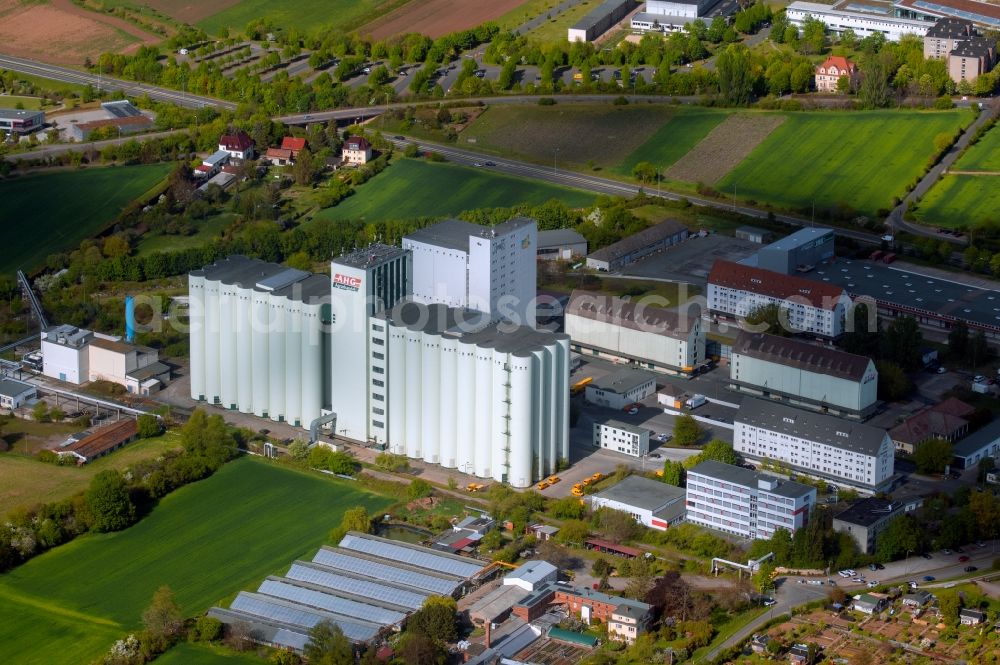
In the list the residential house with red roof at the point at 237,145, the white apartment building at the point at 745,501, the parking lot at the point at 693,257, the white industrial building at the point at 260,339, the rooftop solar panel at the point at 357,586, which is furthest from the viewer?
the residential house with red roof at the point at 237,145

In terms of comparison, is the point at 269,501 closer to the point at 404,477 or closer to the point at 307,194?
the point at 404,477

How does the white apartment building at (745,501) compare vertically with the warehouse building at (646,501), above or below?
above

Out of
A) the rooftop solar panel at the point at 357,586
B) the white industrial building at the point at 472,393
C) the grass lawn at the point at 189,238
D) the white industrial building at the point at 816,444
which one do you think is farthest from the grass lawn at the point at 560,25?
the rooftop solar panel at the point at 357,586

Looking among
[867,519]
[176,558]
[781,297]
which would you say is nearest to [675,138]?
[781,297]

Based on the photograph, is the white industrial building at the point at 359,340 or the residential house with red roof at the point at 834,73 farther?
the residential house with red roof at the point at 834,73

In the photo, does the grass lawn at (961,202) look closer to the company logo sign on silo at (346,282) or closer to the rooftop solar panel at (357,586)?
the company logo sign on silo at (346,282)

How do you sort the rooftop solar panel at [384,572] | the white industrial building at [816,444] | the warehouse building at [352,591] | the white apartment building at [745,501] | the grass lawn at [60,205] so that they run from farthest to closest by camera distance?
the grass lawn at [60,205] < the white industrial building at [816,444] < the white apartment building at [745,501] < the rooftop solar panel at [384,572] < the warehouse building at [352,591]

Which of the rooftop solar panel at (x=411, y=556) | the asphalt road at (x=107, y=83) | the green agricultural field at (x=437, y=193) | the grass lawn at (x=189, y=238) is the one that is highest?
the asphalt road at (x=107, y=83)

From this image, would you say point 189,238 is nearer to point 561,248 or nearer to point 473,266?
point 561,248
